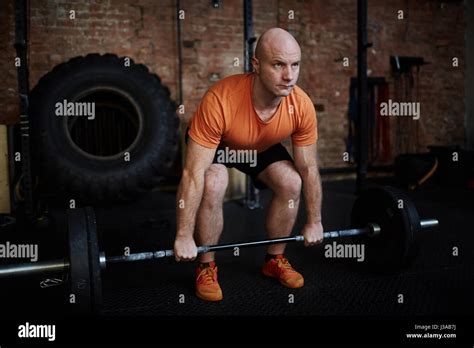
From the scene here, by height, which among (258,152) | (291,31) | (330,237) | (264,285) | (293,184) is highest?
(291,31)

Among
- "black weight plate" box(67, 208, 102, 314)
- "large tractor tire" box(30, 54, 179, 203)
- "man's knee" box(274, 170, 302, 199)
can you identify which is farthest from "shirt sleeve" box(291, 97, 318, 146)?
"large tractor tire" box(30, 54, 179, 203)

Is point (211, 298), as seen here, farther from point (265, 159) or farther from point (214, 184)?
point (265, 159)

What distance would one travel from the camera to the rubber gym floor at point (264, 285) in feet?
4.21

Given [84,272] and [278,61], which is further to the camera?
[278,61]

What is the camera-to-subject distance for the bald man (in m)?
1.24

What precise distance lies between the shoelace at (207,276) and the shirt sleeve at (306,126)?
49 cm

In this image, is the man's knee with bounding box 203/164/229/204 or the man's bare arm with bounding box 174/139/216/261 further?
the man's knee with bounding box 203/164/229/204

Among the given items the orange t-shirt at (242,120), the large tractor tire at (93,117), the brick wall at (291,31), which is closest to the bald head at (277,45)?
the orange t-shirt at (242,120)

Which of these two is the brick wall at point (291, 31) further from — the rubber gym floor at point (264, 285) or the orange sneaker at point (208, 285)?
the orange sneaker at point (208, 285)

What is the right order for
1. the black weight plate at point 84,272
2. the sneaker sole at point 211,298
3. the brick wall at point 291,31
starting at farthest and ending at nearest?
the brick wall at point 291,31 → the sneaker sole at point 211,298 → the black weight plate at point 84,272

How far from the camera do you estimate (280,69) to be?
1.24 meters

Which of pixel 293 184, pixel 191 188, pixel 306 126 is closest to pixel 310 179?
pixel 293 184

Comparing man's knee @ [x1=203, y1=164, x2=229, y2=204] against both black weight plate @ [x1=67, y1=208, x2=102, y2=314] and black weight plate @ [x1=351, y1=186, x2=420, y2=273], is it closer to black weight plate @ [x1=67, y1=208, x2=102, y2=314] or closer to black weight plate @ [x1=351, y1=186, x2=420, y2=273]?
black weight plate @ [x1=67, y1=208, x2=102, y2=314]

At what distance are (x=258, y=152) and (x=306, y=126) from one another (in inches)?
7.8
